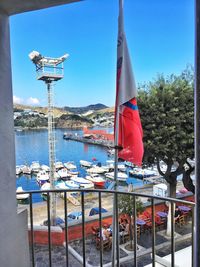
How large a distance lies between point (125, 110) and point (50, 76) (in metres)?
5.01

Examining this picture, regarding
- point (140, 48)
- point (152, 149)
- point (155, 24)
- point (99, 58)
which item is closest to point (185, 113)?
point (152, 149)

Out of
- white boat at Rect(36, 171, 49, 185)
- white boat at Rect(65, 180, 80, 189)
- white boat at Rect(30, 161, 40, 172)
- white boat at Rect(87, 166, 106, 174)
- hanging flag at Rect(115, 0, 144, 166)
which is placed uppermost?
hanging flag at Rect(115, 0, 144, 166)

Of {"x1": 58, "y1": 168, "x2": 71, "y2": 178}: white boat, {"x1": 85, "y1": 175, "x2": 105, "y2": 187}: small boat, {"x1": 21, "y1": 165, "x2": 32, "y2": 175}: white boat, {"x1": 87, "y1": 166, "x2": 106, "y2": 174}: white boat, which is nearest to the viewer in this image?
{"x1": 21, "y1": 165, "x2": 32, "y2": 175}: white boat

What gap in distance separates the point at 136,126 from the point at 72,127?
2.98m

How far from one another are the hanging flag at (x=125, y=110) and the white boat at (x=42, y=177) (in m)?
5.31

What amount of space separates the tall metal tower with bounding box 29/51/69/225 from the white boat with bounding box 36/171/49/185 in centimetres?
49

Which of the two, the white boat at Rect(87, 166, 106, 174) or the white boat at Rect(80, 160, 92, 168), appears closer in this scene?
the white boat at Rect(87, 166, 106, 174)

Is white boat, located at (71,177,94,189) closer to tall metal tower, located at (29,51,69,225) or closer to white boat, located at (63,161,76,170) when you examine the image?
white boat, located at (63,161,76,170)

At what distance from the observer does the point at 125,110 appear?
1.63 metres

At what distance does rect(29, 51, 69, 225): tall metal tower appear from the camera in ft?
17.7

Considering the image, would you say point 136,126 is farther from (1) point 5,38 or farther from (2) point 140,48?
(2) point 140,48

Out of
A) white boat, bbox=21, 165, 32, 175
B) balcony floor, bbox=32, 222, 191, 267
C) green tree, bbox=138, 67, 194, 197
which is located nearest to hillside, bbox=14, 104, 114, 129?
white boat, bbox=21, 165, 32, 175

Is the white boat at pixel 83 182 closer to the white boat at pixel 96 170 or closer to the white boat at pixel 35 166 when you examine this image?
the white boat at pixel 96 170

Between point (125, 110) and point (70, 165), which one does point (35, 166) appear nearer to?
point (70, 165)
